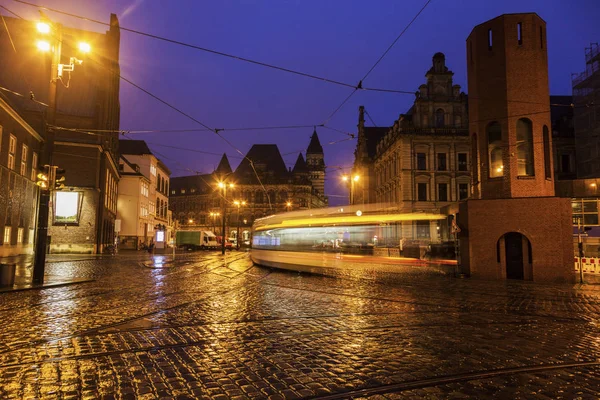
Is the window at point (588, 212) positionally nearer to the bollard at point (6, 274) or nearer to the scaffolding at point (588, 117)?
the scaffolding at point (588, 117)

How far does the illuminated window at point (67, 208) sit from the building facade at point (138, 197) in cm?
1230

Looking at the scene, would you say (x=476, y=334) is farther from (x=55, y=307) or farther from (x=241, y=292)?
(x=55, y=307)

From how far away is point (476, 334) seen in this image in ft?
25.1

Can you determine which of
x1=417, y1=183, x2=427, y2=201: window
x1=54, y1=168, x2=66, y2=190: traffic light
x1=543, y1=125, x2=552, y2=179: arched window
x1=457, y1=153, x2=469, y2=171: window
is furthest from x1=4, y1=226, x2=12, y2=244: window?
x1=457, y1=153, x2=469, y2=171: window

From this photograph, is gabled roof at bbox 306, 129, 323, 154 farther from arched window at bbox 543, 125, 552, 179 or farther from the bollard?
the bollard

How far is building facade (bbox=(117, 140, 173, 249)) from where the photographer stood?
6056 centimetres

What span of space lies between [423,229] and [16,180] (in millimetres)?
24775

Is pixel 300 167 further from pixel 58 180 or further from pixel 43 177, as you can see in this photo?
pixel 43 177

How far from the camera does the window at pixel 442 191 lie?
1917 inches

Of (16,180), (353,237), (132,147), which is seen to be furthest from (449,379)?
(132,147)

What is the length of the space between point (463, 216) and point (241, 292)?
10605 mm

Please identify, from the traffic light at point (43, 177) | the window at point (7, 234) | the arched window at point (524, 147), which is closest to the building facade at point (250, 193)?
the window at point (7, 234)

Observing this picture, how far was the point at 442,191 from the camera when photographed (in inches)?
1924

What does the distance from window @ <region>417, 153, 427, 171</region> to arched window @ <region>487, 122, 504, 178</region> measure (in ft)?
98.5
